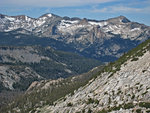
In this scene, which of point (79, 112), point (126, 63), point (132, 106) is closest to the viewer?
point (132, 106)

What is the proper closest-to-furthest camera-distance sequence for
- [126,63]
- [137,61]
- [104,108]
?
[104,108] < [137,61] < [126,63]

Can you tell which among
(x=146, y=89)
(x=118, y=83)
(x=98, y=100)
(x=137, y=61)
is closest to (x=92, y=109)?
(x=98, y=100)

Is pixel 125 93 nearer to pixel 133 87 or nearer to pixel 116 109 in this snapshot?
pixel 133 87

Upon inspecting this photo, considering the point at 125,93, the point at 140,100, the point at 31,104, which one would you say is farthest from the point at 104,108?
the point at 31,104

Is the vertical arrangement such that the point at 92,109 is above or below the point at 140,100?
below

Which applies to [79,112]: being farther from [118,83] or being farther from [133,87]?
[133,87]

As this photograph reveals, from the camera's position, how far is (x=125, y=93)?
62250 millimetres

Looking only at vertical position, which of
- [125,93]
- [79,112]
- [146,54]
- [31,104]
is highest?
[146,54]

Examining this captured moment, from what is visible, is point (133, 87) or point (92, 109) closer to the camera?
point (133, 87)

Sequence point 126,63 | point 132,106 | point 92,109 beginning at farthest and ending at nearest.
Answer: point 126,63 < point 92,109 < point 132,106

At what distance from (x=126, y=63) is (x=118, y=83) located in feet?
47.6

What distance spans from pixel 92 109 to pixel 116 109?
566 inches

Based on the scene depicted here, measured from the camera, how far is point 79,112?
2901 inches

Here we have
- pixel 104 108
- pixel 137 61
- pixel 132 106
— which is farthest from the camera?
pixel 137 61
